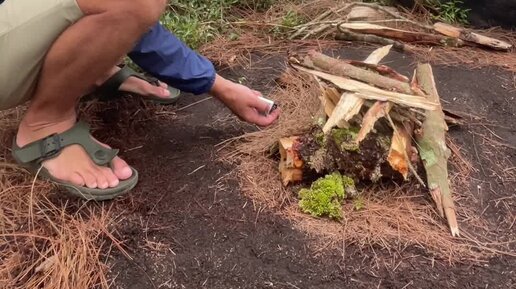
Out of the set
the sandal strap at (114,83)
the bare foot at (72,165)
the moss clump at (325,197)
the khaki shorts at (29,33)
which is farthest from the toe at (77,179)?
the moss clump at (325,197)

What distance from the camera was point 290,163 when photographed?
2.38 meters

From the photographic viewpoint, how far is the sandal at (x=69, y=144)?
2297 millimetres

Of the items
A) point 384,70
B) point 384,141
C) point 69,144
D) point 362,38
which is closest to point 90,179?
point 69,144

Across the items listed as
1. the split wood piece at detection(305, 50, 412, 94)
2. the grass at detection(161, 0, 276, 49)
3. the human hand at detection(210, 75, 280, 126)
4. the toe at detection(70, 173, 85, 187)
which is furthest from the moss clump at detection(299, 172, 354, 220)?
the grass at detection(161, 0, 276, 49)

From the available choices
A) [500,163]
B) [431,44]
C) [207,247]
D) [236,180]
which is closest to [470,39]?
[431,44]

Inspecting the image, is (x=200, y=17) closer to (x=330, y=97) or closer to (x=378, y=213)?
(x=330, y=97)

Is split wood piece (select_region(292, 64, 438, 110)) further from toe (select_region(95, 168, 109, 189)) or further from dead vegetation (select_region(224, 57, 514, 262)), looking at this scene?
toe (select_region(95, 168, 109, 189))

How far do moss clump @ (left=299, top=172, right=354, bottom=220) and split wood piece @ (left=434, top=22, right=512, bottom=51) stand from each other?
175 centimetres

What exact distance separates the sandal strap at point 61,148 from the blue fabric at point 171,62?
14.7 inches

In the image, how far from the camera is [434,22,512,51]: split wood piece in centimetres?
369

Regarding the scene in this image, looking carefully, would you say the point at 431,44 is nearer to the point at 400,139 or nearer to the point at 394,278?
the point at 400,139

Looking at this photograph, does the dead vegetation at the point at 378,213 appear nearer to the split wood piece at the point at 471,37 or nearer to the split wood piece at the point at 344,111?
the split wood piece at the point at 344,111

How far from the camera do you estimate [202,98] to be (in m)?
3.07

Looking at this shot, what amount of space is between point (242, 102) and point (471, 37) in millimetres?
1660
